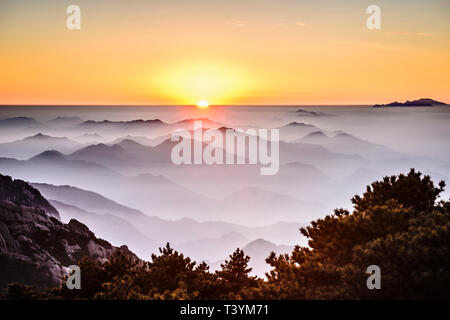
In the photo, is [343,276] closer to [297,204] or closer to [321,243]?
[321,243]

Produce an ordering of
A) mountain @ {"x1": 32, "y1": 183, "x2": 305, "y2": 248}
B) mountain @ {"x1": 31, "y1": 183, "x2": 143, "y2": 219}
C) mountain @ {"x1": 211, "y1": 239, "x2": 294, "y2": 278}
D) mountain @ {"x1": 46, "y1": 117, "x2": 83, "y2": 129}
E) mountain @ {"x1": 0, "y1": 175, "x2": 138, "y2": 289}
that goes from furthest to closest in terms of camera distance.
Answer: mountain @ {"x1": 46, "y1": 117, "x2": 83, "y2": 129} < mountain @ {"x1": 32, "y1": 183, "x2": 305, "y2": 248} < mountain @ {"x1": 31, "y1": 183, "x2": 143, "y2": 219} < mountain @ {"x1": 211, "y1": 239, "x2": 294, "y2": 278} < mountain @ {"x1": 0, "y1": 175, "x2": 138, "y2": 289}

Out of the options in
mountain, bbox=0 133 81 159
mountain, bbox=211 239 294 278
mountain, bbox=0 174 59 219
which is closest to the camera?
mountain, bbox=0 174 59 219

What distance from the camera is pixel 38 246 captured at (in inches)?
1684

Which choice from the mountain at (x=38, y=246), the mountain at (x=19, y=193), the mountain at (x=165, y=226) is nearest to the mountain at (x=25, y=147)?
the mountain at (x=165, y=226)

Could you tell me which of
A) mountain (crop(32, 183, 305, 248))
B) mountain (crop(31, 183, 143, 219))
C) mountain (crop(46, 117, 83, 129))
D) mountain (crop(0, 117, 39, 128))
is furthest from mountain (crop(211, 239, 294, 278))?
mountain (crop(0, 117, 39, 128))

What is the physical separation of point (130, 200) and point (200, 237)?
40338 mm

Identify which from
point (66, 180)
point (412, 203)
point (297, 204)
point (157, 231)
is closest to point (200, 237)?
point (157, 231)

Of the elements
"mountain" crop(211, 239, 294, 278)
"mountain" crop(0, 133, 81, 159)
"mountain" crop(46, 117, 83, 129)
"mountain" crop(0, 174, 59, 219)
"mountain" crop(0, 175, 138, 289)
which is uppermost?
"mountain" crop(46, 117, 83, 129)

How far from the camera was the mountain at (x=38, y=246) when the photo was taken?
3656cm

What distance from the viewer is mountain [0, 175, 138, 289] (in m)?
36.6

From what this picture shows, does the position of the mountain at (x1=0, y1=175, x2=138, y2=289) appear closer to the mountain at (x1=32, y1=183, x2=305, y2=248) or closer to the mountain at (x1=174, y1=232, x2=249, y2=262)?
the mountain at (x1=174, y1=232, x2=249, y2=262)

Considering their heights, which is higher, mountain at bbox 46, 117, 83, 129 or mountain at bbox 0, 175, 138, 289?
mountain at bbox 46, 117, 83, 129

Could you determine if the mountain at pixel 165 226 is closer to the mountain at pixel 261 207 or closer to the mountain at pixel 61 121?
the mountain at pixel 261 207

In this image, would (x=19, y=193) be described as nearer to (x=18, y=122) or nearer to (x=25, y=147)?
(x=18, y=122)
